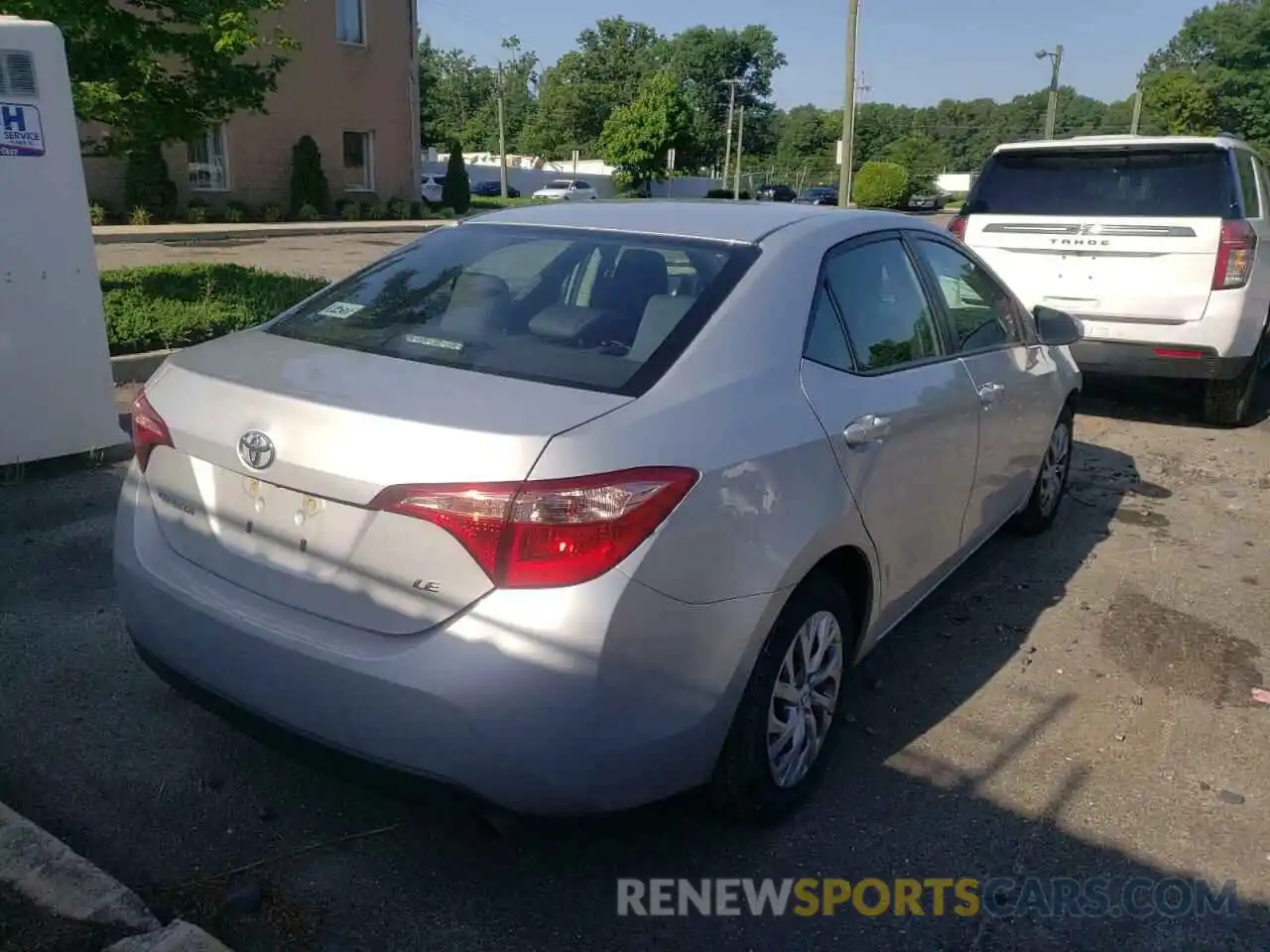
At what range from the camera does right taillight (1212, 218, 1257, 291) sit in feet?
23.0

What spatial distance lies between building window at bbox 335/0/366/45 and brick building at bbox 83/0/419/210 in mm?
26

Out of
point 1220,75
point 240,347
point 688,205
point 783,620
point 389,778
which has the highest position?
point 1220,75

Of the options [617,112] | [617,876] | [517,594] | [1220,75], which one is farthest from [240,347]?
[1220,75]

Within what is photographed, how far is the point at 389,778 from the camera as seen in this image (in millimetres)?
2400

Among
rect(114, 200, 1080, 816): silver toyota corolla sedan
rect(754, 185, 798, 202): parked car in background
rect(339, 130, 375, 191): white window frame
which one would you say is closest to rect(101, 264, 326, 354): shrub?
rect(114, 200, 1080, 816): silver toyota corolla sedan

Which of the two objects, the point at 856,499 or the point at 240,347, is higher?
the point at 240,347

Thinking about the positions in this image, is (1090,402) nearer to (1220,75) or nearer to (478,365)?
(478,365)

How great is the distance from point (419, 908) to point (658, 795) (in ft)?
2.20

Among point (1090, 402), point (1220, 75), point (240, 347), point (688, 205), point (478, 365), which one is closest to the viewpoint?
point (478, 365)

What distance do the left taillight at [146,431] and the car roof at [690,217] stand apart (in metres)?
1.34

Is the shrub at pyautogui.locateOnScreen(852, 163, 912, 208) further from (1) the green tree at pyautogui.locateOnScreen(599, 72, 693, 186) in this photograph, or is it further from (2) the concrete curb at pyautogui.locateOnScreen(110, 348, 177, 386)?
(2) the concrete curb at pyautogui.locateOnScreen(110, 348, 177, 386)

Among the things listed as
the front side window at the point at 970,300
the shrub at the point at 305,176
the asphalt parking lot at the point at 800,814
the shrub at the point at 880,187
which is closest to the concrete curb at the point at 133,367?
the asphalt parking lot at the point at 800,814

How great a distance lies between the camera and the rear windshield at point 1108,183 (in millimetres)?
7238

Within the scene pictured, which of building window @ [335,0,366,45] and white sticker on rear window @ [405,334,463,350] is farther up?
building window @ [335,0,366,45]
